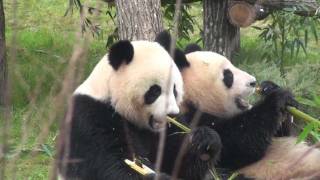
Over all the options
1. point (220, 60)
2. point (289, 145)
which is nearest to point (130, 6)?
point (220, 60)

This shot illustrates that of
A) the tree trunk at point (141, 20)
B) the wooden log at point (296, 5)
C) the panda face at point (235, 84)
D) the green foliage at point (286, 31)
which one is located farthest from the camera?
the green foliage at point (286, 31)

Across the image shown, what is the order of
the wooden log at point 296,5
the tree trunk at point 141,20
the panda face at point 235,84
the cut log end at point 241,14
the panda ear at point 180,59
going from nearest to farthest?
the panda ear at point 180,59 → the panda face at point 235,84 → the tree trunk at point 141,20 → the cut log end at point 241,14 → the wooden log at point 296,5

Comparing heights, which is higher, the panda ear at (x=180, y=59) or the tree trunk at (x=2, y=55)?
the panda ear at (x=180, y=59)

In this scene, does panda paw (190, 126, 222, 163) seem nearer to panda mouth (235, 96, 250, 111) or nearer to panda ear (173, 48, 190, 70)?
panda ear (173, 48, 190, 70)

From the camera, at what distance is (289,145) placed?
3770 millimetres

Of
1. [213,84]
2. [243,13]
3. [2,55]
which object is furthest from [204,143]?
[2,55]

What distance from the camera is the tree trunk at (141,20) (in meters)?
5.01

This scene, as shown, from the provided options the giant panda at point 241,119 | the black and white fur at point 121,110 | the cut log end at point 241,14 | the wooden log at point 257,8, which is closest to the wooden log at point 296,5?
the wooden log at point 257,8

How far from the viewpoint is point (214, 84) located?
12.5ft

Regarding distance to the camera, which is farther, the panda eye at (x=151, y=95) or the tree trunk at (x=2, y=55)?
the tree trunk at (x=2, y=55)

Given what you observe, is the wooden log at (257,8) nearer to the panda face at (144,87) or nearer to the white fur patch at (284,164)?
the white fur patch at (284,164)

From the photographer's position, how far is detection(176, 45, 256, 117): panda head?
3.74 meters

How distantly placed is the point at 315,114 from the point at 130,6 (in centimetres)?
192

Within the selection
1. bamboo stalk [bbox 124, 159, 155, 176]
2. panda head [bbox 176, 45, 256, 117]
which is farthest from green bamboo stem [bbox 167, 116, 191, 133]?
panda head [bbox 176, 45, 256, 117]
